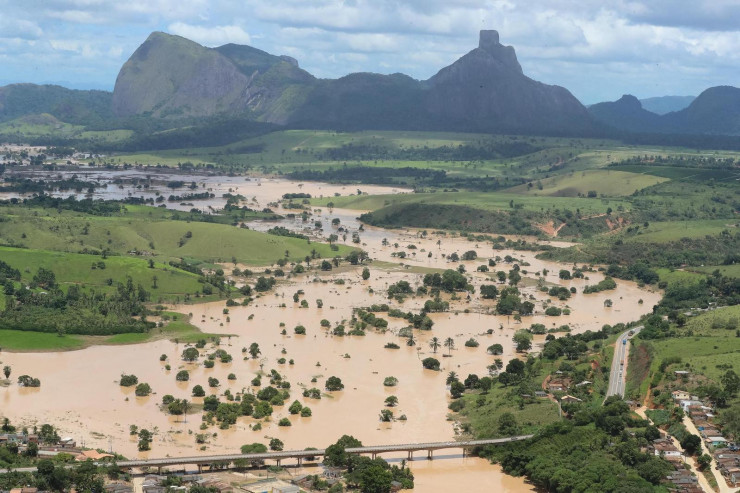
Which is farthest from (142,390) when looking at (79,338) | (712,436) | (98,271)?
(712,436)

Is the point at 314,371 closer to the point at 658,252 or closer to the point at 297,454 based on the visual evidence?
the point at 297,454

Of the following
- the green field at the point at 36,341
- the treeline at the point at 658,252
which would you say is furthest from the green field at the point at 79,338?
the treeline at the point at 658,252

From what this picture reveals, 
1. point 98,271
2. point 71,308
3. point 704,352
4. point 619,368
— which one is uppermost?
point 98,271

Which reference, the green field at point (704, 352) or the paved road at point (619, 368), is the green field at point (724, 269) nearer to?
the paved road at point (619, 368)

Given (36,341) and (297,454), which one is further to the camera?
(36,341)

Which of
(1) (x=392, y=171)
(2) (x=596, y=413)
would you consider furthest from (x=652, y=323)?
(1) (x=392, y=171)

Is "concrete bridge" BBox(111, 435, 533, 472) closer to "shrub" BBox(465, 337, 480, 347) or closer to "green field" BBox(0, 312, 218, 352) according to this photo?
"shrub" BBox(465, 337, 480, 347)

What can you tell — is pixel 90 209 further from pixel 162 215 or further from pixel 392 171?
pixel 392 171
